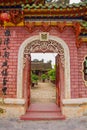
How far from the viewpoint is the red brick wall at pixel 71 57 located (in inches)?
266

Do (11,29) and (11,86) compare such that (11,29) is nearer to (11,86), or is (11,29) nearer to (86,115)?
(11,86)

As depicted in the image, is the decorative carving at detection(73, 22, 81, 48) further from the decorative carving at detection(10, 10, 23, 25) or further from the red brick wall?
the decorative carving at detection(10, 10, 23, 25)

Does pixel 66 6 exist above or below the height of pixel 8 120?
above

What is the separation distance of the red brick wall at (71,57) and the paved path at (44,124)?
904 millimetres

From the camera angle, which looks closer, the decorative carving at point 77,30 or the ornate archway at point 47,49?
the decorative carving at point 77,30

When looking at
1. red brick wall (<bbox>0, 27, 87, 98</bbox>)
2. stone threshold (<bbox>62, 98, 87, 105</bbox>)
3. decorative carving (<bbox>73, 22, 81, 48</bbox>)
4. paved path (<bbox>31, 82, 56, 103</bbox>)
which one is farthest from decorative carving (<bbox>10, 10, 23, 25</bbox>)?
paved path (<bbox>31, 82, 56, 103</bbox>)

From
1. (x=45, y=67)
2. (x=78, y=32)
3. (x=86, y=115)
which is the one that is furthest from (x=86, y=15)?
(x=45, y=67)

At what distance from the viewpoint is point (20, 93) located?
263 inches

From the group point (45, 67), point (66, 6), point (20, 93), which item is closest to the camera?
point (66, 6)

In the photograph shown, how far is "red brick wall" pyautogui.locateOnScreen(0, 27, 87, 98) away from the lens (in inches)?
266

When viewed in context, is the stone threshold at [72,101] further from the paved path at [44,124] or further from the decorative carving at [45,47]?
the decorative carving at [45,47]

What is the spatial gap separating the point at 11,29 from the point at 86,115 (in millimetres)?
4194

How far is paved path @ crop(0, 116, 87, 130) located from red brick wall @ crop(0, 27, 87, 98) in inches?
35.6

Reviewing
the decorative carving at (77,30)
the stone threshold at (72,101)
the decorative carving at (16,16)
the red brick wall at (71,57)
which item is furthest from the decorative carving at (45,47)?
the stone threshold at (72,101)
